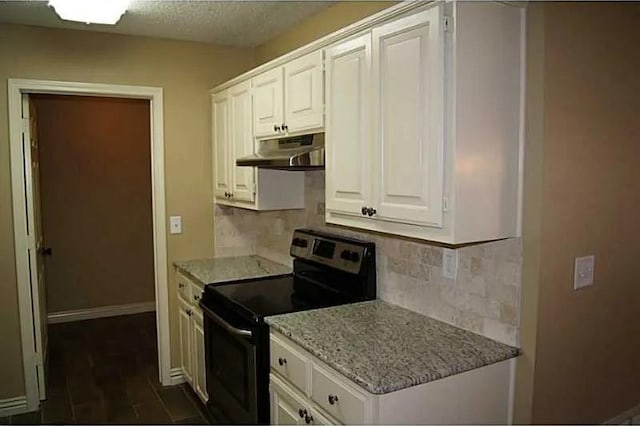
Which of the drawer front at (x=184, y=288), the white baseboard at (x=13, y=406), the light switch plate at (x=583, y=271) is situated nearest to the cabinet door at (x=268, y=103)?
the drawer front at (x=184, y=288)

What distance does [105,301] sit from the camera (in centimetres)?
541

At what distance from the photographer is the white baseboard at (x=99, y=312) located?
17.0 feet

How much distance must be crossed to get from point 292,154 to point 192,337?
1.51 meters

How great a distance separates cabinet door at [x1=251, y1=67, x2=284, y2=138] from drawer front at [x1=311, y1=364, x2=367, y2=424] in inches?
54.4

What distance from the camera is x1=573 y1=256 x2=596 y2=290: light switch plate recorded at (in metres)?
1.93

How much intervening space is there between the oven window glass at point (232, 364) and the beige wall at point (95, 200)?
9.87 ft

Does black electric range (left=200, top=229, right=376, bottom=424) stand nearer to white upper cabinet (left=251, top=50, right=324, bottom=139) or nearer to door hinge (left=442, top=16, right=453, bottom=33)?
white upper cabinet (left=251, top=50, right=324, bottom=139)

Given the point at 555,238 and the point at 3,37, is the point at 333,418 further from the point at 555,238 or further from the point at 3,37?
the point at 3,37

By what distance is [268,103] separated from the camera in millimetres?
2883

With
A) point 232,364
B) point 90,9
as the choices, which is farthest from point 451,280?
point 90,9

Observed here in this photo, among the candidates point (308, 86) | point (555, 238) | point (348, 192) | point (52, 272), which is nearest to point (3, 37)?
point (308, 86)

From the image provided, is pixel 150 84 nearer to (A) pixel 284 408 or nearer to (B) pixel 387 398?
(A) pixel 284 408

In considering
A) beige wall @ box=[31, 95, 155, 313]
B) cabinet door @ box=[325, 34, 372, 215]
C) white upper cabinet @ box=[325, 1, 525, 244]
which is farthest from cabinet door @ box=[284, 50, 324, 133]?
beige wall @ box=[31, 95, 155, 313]

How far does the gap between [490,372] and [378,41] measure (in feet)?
4.32
